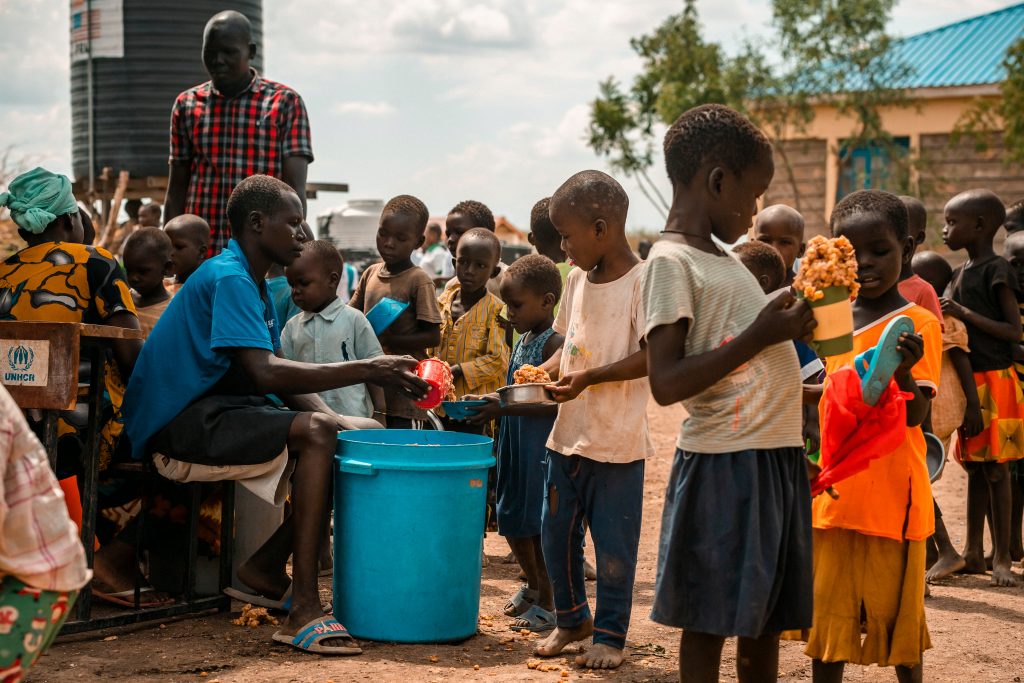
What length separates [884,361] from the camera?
10.3 feet

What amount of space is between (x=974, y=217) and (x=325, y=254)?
342 cm

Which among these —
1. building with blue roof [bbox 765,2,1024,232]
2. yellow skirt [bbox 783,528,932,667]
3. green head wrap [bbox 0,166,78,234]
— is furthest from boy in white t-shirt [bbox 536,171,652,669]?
building with blue roof [bbox 765,2,1024,232]

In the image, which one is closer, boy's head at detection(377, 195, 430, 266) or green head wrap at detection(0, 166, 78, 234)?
green head wrap at detection(0, 166, 78, 234)

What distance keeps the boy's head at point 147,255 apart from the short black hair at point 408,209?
3.78 ft

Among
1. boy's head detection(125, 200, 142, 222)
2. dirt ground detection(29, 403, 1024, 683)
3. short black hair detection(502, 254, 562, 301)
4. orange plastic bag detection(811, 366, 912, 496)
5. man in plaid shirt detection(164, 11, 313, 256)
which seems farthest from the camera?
boy's head detection(125, 200, 142, 222)

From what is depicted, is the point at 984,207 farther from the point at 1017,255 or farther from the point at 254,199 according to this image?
the point at 254,199

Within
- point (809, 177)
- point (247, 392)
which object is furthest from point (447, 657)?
point (809, 177)

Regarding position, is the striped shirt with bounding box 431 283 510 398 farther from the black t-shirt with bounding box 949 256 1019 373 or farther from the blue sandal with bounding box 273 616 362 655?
the black t-shirt with bounding box 949 256 1019 373

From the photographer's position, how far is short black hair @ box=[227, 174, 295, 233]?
468cm

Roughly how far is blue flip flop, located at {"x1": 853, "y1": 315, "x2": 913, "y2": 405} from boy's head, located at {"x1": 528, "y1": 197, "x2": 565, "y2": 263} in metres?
2.86

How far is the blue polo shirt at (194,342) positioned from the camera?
4.39 metres

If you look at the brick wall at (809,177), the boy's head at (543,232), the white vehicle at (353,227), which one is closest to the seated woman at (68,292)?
the boy's head at (543,232)

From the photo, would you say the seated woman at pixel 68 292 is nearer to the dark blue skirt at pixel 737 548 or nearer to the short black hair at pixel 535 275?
the short black hair at pixel 535 275

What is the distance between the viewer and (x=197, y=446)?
173 inches
